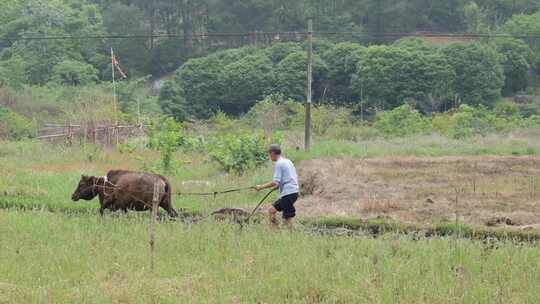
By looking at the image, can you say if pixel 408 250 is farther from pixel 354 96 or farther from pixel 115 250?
pixel 354 96

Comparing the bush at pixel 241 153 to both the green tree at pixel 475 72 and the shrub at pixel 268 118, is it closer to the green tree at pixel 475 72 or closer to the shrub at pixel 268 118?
the shrub at pixel 268 118

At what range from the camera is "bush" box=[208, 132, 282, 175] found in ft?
78.5

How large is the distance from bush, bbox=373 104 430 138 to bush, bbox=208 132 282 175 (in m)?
14.3

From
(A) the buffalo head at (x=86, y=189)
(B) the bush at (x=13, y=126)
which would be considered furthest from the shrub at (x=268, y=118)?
(A) the buffalo head at (x=86, y=189)

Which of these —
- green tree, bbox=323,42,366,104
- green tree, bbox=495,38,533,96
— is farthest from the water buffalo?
green tree, bbox=495,38,533,96

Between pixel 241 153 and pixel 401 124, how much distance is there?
55.1 ft

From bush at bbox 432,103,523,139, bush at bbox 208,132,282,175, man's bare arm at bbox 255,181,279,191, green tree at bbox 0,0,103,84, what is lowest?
bush at bbox 432,103,523,139

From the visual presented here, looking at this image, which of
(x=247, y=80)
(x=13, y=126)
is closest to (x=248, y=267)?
(x=13, y=126)

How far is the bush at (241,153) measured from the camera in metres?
23.9

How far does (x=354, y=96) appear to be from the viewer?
5259 cm

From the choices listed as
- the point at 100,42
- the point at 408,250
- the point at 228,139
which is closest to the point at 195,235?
the point at 408,250

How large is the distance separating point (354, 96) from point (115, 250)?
41265 mm

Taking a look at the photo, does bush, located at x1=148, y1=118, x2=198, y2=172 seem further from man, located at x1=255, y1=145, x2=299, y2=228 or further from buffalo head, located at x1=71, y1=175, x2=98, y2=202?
man, located at x1=255, y1=145, x2=299, y2=228

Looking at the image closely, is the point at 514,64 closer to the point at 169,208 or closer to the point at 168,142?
the point at 168,142
